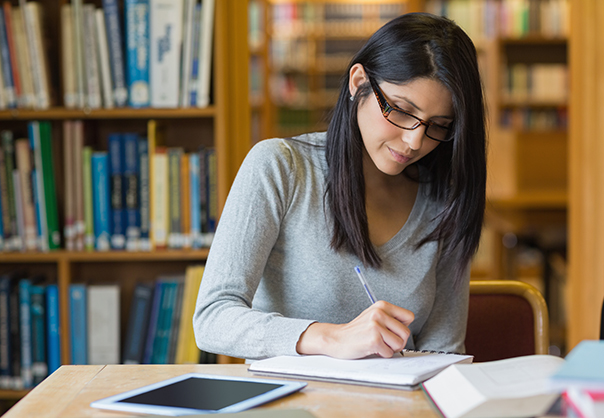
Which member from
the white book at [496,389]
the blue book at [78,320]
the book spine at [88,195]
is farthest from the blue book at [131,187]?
the white book at [496,389]

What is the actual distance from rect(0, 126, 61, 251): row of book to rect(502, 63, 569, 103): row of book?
3.88 metres

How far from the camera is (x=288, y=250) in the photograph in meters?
1.17

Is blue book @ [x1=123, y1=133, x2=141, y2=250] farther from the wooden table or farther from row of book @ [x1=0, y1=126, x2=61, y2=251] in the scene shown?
the wooden table

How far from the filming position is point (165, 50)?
1854 mm

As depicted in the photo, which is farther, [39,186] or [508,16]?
[508,16]

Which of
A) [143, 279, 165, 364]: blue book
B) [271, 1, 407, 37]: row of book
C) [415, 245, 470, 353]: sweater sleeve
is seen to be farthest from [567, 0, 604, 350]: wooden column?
[271, 1, 407, 37]: row of book

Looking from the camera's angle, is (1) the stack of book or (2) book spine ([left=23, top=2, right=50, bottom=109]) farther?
(2) book spine ([left=23, top=2, right=50, bottom=109])

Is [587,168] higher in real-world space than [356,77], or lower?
lower

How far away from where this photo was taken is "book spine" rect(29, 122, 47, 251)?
6.07 ft

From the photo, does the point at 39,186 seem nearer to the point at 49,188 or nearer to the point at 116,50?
the point at 49,188

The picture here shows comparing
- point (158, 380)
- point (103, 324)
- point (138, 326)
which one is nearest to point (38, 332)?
point (103, 324)

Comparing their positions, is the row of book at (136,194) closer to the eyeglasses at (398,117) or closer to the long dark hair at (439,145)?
the long dark hair at (439,145)

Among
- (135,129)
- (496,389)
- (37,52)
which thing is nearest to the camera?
(496,389)

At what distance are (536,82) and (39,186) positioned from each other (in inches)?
160
